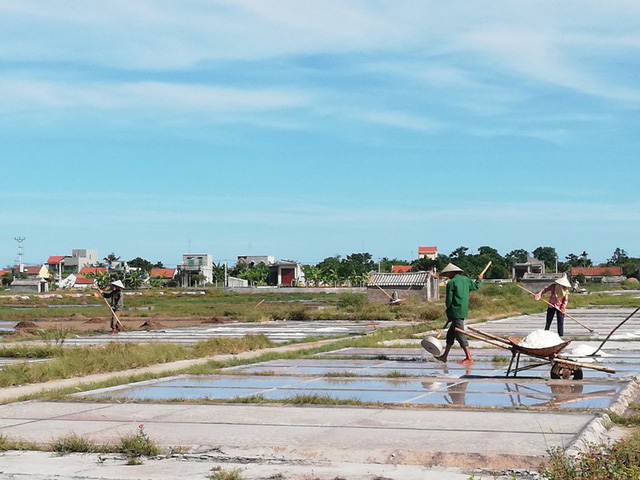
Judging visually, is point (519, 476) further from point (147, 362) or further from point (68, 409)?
point (147, 362)

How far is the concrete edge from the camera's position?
7.89m

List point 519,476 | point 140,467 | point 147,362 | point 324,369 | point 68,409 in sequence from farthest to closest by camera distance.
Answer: point 147,362
point 324,369
point 68,409
point 140,467
point 519,476

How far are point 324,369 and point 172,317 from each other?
29274 millimetres

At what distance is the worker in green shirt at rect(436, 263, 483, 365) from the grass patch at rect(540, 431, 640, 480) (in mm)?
8761

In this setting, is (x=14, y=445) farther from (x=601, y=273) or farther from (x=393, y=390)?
(x=601, y=273)

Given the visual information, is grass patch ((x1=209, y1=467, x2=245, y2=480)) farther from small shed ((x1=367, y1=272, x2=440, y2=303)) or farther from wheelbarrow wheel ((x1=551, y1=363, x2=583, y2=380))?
small shed ((x1=367, y1=272, x2=440, y2=303))

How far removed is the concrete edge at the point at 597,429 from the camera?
7.89 meters

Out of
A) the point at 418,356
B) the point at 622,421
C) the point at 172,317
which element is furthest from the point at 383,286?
the point at 622,421

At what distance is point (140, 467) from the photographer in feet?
25.6

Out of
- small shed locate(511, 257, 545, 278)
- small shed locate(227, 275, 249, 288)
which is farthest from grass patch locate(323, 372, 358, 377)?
small shed locate(227, 275, 249, 288)

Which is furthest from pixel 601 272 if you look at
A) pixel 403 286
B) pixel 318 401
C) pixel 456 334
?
pixel 318 401

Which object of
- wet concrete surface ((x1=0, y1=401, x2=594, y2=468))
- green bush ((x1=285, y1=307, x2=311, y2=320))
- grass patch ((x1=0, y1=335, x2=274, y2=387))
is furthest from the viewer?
green bush ((x1=285, y1=307, x2=311, y2=320))

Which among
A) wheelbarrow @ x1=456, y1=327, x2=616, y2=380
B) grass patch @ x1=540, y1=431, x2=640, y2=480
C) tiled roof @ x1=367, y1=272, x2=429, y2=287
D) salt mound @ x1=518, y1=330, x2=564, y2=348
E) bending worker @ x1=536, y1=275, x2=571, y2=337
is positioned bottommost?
grass patch @ x1=540, y1=431, x2=640, y2=480

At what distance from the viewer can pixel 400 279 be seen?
2377 inches
